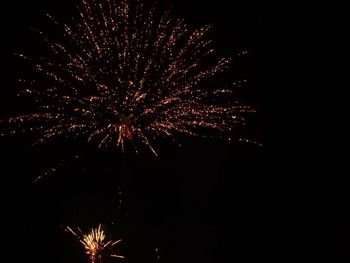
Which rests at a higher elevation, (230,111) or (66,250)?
(230,111)

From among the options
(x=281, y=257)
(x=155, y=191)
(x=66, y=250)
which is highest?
(x=155, y=191)

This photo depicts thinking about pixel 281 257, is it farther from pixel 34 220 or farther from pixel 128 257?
pixel 34 220

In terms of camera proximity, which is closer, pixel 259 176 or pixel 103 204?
pixel 103 204

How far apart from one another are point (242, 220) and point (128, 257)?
2404 mm

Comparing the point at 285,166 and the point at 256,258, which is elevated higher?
the point at 285,166

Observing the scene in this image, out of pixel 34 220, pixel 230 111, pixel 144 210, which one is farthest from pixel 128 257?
pixel 230 111

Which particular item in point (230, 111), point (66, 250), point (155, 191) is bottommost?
point (66, 250)

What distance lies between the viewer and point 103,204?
995 centimetres

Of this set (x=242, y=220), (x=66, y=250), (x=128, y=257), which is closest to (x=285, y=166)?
(x=242, y=220)

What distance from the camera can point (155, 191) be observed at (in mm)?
10344

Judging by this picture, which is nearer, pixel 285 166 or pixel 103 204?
pixel 103 204

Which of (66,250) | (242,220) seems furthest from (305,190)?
(66,250)

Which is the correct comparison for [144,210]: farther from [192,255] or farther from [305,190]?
[305,190]

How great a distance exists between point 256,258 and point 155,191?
2370 millimetres
